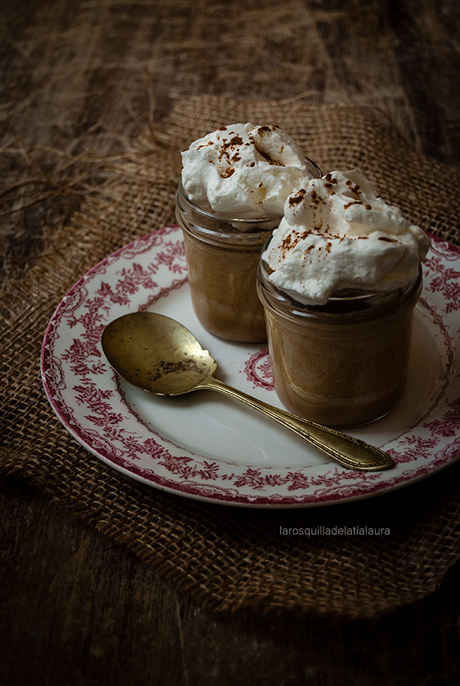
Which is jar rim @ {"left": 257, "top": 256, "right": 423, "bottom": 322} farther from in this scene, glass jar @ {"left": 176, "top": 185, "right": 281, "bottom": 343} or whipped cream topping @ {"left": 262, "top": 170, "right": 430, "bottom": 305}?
glass jar @ {"left": 176, "top": 185, "right": 281, "bottom": 343}

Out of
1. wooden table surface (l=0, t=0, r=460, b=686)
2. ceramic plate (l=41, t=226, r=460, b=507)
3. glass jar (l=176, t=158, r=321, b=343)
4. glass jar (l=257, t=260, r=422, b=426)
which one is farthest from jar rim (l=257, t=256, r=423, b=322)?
wooden table surface (l=0, t=0, r=460, b=686)

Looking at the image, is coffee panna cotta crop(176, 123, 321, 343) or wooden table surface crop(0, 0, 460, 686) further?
coffee panna cotta crop(176, 123, 321, 343)

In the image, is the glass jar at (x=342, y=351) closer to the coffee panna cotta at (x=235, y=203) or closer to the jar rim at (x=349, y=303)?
the jar rim at (x=349, y=303)

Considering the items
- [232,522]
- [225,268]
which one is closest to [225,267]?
[225,268]

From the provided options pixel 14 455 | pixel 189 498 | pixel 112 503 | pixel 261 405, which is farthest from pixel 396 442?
pixel 14 455

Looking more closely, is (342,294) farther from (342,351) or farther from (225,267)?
(225,267)

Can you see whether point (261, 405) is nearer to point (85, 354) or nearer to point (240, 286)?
point (240, 286)
